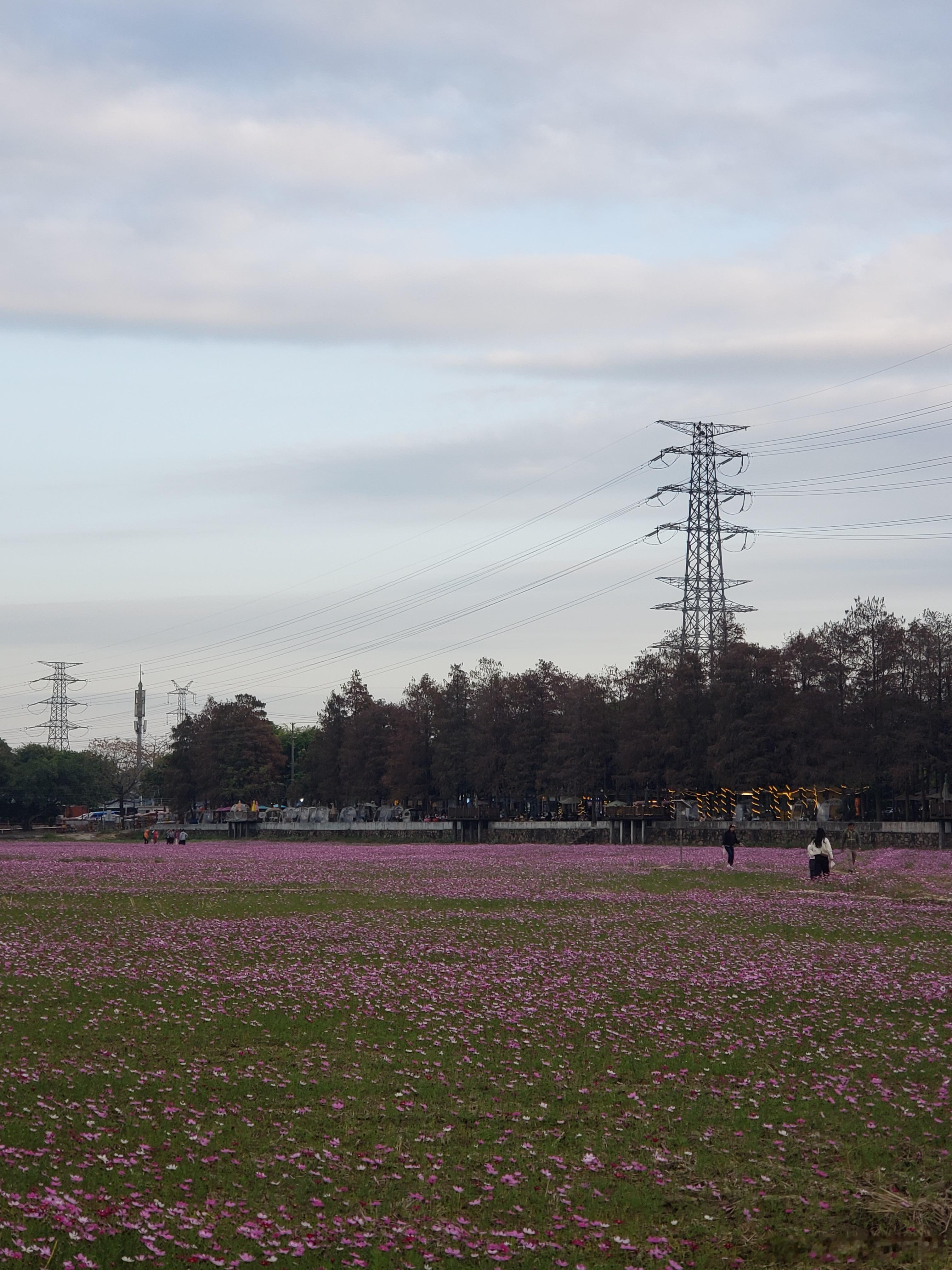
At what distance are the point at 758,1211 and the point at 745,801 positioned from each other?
7994 centimetres

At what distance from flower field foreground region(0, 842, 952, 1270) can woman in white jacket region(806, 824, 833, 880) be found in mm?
10467

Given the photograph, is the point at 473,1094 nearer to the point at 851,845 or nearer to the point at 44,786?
the point at 851,845

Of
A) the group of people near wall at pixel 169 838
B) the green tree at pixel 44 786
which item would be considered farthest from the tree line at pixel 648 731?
the group of people near wall at pixel 169 838

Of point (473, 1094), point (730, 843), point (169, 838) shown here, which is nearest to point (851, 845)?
point (730, 843)

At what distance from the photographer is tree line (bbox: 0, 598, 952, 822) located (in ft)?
254

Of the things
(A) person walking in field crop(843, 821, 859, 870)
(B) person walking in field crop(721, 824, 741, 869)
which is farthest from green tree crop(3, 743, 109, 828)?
(B) person walking in field crop(721, 824, 741, 869)

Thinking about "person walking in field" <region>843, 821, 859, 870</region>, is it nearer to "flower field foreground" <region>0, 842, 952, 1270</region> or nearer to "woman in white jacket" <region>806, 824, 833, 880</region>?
"woman in white jacket" <region>806, 824, 833, 880</region>

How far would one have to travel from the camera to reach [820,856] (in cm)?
3753

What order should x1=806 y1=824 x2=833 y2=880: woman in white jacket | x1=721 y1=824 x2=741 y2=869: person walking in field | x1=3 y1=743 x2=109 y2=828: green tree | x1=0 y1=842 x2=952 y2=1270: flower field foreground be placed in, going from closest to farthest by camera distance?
x1=0 y1=842 x2=952 y2=1270: flower field foreground, x1=806 y1=824 x2=833 y2=880: woman in white jacket, x1=721 y1=824 x2=741 y2=869: person walking in field, x1=3 y1=743 x2=109 y2=828: green tree

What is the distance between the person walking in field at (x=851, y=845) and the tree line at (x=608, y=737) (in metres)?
9.42

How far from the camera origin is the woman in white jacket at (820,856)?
123 ft

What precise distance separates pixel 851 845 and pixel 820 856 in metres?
19.9

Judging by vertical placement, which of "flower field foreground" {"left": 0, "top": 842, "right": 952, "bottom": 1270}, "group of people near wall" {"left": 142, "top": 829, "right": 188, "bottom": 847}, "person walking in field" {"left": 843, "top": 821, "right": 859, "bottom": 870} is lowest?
"group of people near wall" {"left": 142, "top": 829, "right": 188, "bottom": 847}

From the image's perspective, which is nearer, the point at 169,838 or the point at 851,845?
the point at 851,845
